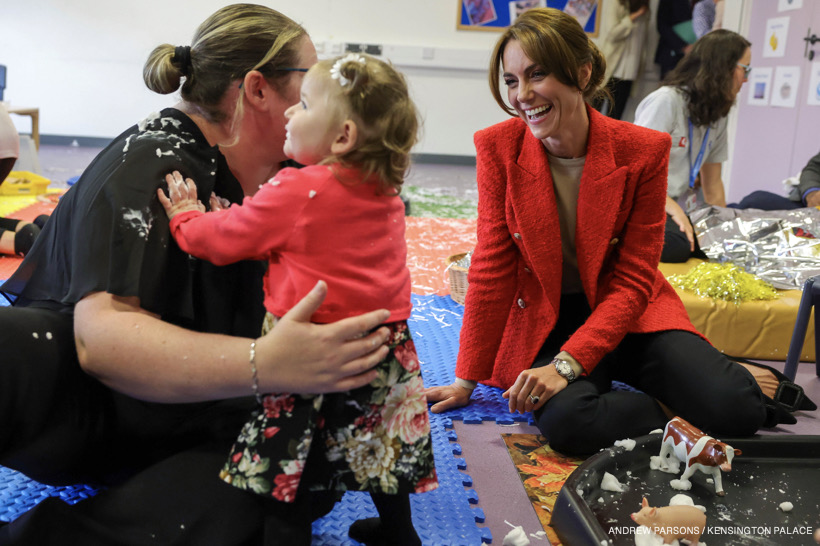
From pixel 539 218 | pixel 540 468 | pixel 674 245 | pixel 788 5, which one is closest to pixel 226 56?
pixel 539 218

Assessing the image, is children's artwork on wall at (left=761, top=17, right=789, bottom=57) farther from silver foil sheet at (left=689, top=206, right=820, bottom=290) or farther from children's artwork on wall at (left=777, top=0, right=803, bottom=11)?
silver foil sheet at (left=689, top=206, right=820, bottom=290)

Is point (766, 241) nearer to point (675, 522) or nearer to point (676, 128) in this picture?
point (676, 128)

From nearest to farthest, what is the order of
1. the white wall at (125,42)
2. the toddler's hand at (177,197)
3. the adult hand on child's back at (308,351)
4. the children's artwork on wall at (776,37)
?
1. the adult hand on child's back at (308,351)
2. the toddler's hand at (177,197)
3. the children's artwork on wall at (776,37)
4. the white wall at (125,42)

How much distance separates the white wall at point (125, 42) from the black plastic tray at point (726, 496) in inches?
224

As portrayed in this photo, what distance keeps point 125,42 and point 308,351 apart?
688cm

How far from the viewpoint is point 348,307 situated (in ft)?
3.59

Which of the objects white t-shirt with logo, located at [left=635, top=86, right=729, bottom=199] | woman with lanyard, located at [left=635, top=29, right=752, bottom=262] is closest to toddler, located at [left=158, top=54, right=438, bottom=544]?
woman with lanyard, located at [left=635, top=29, right=752, bottom=262]

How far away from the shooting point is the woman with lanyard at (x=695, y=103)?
9.48ft

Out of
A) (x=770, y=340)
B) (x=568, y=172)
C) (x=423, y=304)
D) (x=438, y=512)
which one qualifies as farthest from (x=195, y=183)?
(x=770, y=340)

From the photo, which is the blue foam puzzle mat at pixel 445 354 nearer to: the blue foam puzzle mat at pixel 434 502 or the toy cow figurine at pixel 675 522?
the blue foam puzzle mat at pixel 434 502

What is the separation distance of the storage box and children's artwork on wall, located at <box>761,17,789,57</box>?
4.92 metres

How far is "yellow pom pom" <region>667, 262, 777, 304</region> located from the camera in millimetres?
2340

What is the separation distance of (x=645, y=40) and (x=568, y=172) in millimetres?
5665

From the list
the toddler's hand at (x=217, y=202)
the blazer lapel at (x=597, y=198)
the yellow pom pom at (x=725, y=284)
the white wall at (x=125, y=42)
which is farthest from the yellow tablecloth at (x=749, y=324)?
the white wall at (x=125, y=42)
